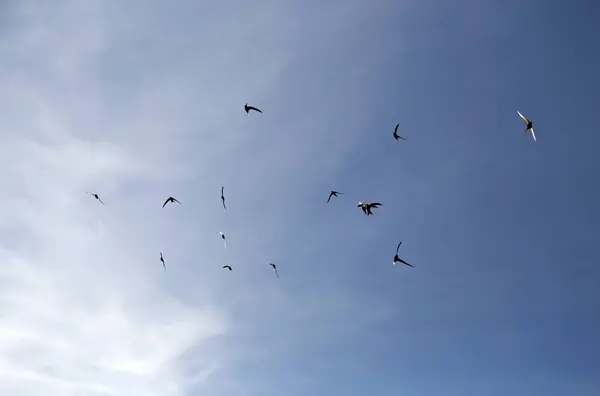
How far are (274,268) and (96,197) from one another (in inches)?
1011

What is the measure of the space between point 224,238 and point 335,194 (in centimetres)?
1568

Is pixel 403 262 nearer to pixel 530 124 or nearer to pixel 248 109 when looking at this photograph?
pixel 530 124

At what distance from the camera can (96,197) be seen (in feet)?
186

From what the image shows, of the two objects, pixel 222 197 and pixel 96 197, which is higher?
pixel 96 197

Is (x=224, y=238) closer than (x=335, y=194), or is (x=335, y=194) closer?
(x=335, y=194)

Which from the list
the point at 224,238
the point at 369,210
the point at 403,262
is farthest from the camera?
the point at 224,238

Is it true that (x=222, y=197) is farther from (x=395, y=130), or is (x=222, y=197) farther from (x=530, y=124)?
(x=530, y=124)

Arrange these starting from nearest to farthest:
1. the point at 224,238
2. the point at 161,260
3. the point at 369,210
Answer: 1. the point at 369,210
2. the point at 161,260
3. the point at 224,238

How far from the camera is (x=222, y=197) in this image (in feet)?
162

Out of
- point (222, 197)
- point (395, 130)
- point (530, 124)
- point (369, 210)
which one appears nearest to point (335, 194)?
point (369, 210)

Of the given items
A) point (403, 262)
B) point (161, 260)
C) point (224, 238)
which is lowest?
point (403, 262)

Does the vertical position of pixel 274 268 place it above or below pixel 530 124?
below

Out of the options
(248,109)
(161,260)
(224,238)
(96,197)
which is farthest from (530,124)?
(96,197)

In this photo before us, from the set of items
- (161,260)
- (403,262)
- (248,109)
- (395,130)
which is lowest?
(403,262)
